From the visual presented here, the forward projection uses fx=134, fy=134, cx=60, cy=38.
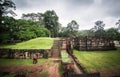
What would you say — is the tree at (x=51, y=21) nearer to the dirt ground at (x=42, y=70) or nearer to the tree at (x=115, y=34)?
the tree at (x=115, y=34)

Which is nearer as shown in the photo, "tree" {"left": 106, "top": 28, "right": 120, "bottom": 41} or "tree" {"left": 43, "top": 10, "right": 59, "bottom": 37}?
"tree" {"left": 106, "top": 28, "right": 120, "bottom": 41}

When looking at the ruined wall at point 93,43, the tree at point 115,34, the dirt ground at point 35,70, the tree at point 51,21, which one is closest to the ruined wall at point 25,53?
the dirt ground at point 35,70

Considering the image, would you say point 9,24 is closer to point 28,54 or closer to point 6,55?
point 6,55

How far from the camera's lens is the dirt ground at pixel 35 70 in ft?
36.4

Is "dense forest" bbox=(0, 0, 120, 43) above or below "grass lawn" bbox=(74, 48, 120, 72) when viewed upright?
above

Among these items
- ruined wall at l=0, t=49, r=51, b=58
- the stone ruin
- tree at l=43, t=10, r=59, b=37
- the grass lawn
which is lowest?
the grass lawn

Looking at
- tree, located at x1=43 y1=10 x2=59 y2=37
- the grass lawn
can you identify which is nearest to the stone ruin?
the grass lawn

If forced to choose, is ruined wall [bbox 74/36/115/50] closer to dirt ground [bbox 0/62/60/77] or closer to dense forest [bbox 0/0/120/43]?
dense forest [bbox 0/0/120/43]

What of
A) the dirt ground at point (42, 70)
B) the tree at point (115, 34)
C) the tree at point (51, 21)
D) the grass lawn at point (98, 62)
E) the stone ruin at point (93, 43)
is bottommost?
the dirt ground at point (42, 70)

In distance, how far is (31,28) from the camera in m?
28.8

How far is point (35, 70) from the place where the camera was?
12.1 m

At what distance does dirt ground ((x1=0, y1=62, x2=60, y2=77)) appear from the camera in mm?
11109

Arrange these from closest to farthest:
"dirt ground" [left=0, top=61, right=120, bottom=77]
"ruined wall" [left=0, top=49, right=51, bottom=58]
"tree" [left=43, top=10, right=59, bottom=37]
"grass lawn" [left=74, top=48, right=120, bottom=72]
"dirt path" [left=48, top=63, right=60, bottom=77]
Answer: "dirt path" [left=48, top=63, right=60, bottom=77] → "dirt ground" [left=0, top=61, right=120, bottom=77] → "grass lawn" [left=74, top=48, right=120, bottom=72] → "ruined wall" [left=0, top=49, right=51, bottom=58] → "tree" [left=43, top=10, right=59, bottom=37]

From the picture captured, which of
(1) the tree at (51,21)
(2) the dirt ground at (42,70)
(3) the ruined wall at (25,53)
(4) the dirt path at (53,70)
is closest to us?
(4) the dirt path at (53,70)
